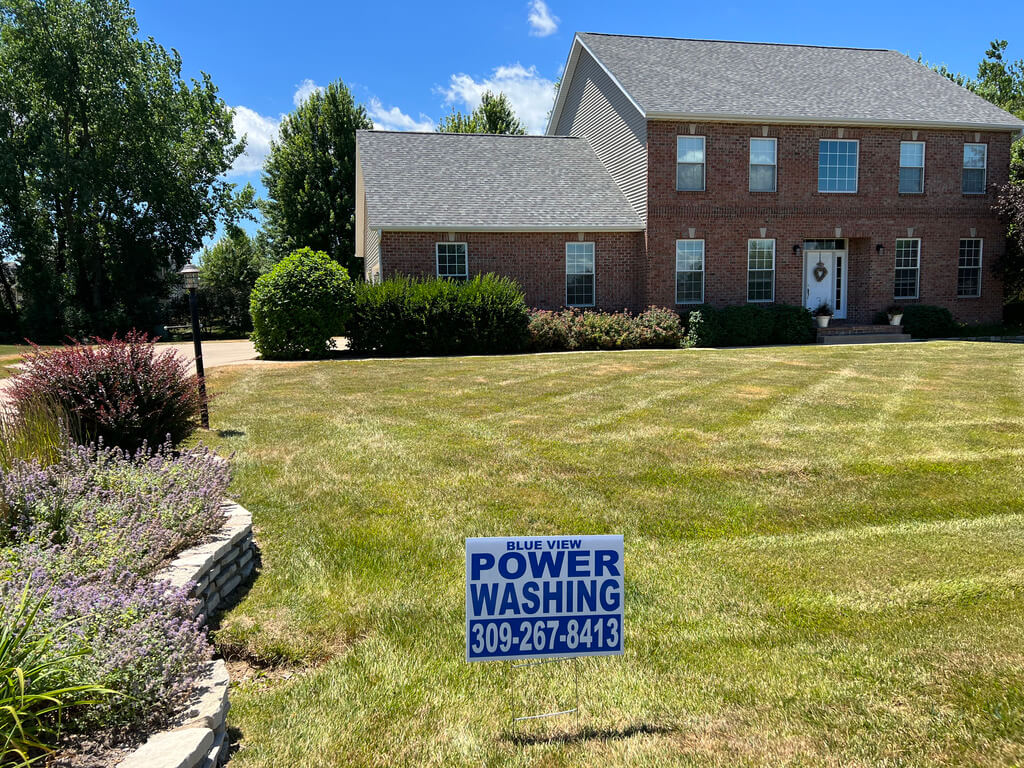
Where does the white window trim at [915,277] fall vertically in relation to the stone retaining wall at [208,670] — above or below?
above

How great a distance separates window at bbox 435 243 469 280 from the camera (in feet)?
68.6

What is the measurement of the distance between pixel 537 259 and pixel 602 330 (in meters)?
3.53

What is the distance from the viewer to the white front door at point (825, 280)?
22578mm

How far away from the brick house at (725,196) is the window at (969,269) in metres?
0.05

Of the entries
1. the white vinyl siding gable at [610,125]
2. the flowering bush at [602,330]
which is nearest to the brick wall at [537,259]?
the white vinyl siding gable at [610,125]

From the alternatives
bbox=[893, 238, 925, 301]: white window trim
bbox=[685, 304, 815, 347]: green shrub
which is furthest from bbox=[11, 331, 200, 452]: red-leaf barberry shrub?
bbox=[893, 238, 925, 301]: white window trim

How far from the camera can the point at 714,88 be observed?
2212 centimetres

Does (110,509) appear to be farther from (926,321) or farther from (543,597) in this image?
(926,321)

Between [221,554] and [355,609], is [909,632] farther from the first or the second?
[221,554]

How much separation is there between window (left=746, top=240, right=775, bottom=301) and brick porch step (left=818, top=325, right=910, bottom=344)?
1.99 m

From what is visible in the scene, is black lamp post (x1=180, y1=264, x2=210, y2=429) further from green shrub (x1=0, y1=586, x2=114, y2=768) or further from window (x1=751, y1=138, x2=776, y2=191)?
window (x1=751, y1=138, x2=776, y2=191)

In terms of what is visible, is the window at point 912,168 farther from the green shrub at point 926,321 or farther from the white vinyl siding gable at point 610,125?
the white vinyl siding gable at point 610,125

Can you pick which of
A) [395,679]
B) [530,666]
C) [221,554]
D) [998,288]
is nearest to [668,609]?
[530,666]

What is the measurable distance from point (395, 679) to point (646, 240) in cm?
1936
